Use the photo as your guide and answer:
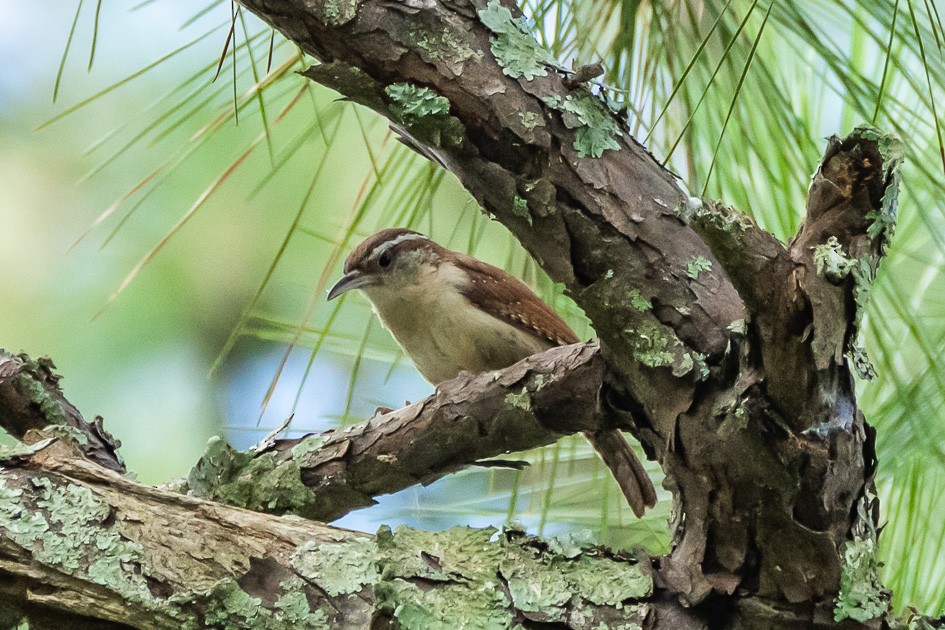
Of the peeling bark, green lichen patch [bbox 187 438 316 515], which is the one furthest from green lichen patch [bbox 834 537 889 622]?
green lichen patch [bbox 187 438 316 515]

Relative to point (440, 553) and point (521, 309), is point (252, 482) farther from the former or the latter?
point (521, 309)

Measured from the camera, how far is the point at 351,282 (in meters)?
3.27

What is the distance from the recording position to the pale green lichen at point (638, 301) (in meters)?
1.69

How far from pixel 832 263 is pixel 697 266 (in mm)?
431

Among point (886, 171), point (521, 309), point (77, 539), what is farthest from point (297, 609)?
point (521, 309)

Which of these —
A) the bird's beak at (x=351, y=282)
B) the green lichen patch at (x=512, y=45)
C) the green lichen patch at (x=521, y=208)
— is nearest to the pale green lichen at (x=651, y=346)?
the green lichen patch at (x=521, y=208)

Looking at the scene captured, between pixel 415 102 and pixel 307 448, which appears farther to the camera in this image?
pixel 307 448

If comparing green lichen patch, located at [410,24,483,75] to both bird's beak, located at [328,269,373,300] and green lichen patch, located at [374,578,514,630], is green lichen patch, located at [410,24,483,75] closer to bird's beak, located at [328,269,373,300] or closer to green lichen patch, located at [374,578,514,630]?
green lichen patch, located at [374,578,514,630]

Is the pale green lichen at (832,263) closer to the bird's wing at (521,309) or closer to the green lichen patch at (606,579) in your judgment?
the green lichen patch at (606,579)

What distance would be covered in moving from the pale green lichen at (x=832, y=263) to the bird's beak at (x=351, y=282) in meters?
2.06

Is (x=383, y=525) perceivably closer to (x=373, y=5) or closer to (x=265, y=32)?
(x=373, y=5)

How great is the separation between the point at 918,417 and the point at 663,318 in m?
1.03

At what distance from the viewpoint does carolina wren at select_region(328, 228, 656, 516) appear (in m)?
3.08

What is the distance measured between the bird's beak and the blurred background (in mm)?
125
